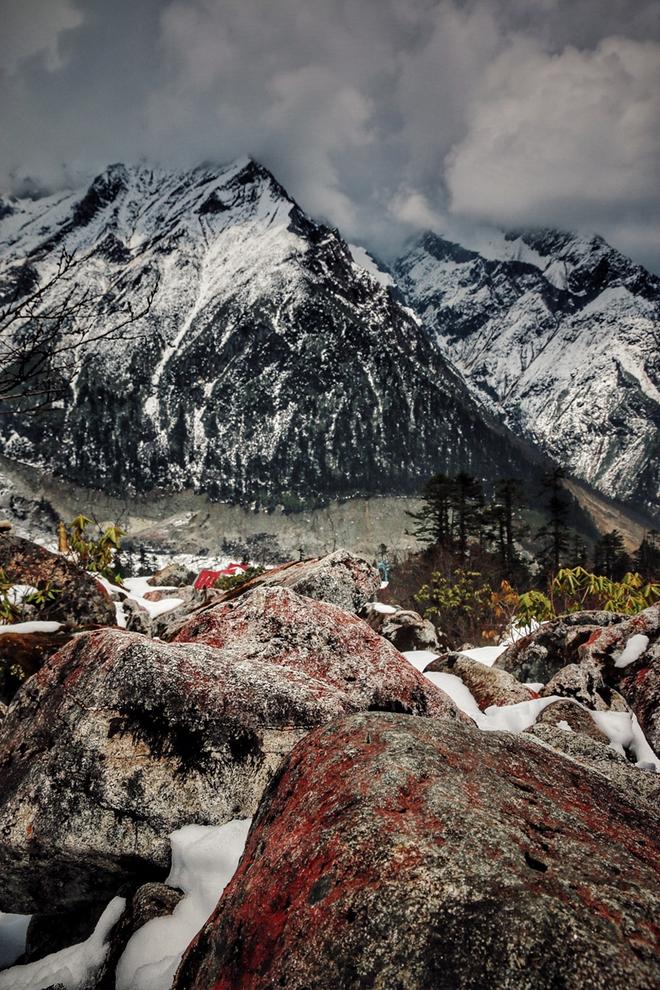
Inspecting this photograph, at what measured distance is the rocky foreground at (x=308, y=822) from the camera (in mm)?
2230

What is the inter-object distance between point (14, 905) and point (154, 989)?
2.21 m

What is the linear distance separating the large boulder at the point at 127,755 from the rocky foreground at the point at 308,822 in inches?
0.6

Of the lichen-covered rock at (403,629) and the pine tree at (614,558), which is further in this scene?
the pine tree at (614,558)

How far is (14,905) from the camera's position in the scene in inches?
189

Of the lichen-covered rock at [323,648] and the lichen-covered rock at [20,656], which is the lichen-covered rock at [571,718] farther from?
the lichen-covered rock at [20,656]

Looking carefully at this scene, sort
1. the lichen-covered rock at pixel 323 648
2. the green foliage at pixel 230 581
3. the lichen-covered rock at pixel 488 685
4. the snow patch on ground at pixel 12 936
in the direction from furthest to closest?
1. the green foliage at pixel 230 581
2. the lichen-covered rock at pixel 488 685
3. the lichen-covered rock at pixel 323 648
4. the snow patch on ground at pixel 12 936

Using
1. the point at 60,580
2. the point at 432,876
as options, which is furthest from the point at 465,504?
the point at 432,876

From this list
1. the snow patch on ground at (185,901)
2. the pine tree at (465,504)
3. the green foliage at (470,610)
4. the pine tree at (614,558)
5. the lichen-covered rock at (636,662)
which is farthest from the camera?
the pine tree at (614,558)

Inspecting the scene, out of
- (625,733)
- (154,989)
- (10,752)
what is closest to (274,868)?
(154,989)

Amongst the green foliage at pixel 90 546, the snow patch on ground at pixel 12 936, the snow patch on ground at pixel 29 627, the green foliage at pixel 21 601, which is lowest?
the snow patch on ground at pixel 12 936

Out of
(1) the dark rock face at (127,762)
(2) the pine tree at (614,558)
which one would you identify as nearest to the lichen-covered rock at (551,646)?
(1) the dark rock face at (127,762)

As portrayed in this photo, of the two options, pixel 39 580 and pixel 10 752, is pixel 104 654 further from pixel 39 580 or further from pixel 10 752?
pixel 39 580

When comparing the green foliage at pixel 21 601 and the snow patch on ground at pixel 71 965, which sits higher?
the snow patch on ground at pixel 71 965

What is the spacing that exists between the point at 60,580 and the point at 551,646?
11.1 m
